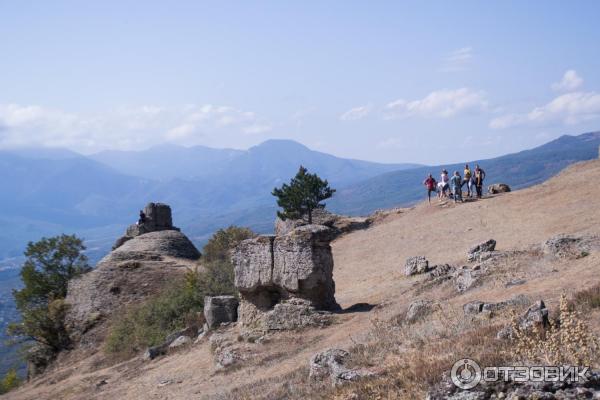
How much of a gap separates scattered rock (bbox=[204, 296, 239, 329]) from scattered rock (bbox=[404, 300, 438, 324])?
731 cm

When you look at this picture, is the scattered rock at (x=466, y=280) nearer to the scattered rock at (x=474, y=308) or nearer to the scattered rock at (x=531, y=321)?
the scattered rock at (x=474, y=308)

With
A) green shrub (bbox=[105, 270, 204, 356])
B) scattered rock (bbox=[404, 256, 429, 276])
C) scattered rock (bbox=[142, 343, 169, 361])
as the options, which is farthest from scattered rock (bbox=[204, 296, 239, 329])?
scattered rock (bbox=[404, 256, 429, 276])

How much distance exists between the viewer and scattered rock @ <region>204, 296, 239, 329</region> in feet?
58.1

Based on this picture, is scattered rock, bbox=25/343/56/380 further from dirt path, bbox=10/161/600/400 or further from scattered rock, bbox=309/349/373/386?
scattered rock, bbox=309/349/373/386

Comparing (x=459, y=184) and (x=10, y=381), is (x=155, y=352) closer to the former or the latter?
(x=10, y=381)

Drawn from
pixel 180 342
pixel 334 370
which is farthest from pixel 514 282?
pixel 180 342

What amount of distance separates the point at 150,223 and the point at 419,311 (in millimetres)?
26620

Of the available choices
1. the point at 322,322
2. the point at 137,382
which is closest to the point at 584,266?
the point at 322,322

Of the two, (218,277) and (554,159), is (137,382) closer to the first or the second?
(218,277)

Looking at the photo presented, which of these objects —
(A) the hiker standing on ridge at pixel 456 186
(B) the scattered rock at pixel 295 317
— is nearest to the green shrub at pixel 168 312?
(B) the scattered rock at pixel 295 317

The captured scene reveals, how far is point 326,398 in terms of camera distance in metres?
7.04

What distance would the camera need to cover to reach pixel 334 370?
26.4 ft

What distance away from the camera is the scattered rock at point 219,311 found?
1772 cm

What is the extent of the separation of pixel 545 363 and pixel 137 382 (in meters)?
11.4
